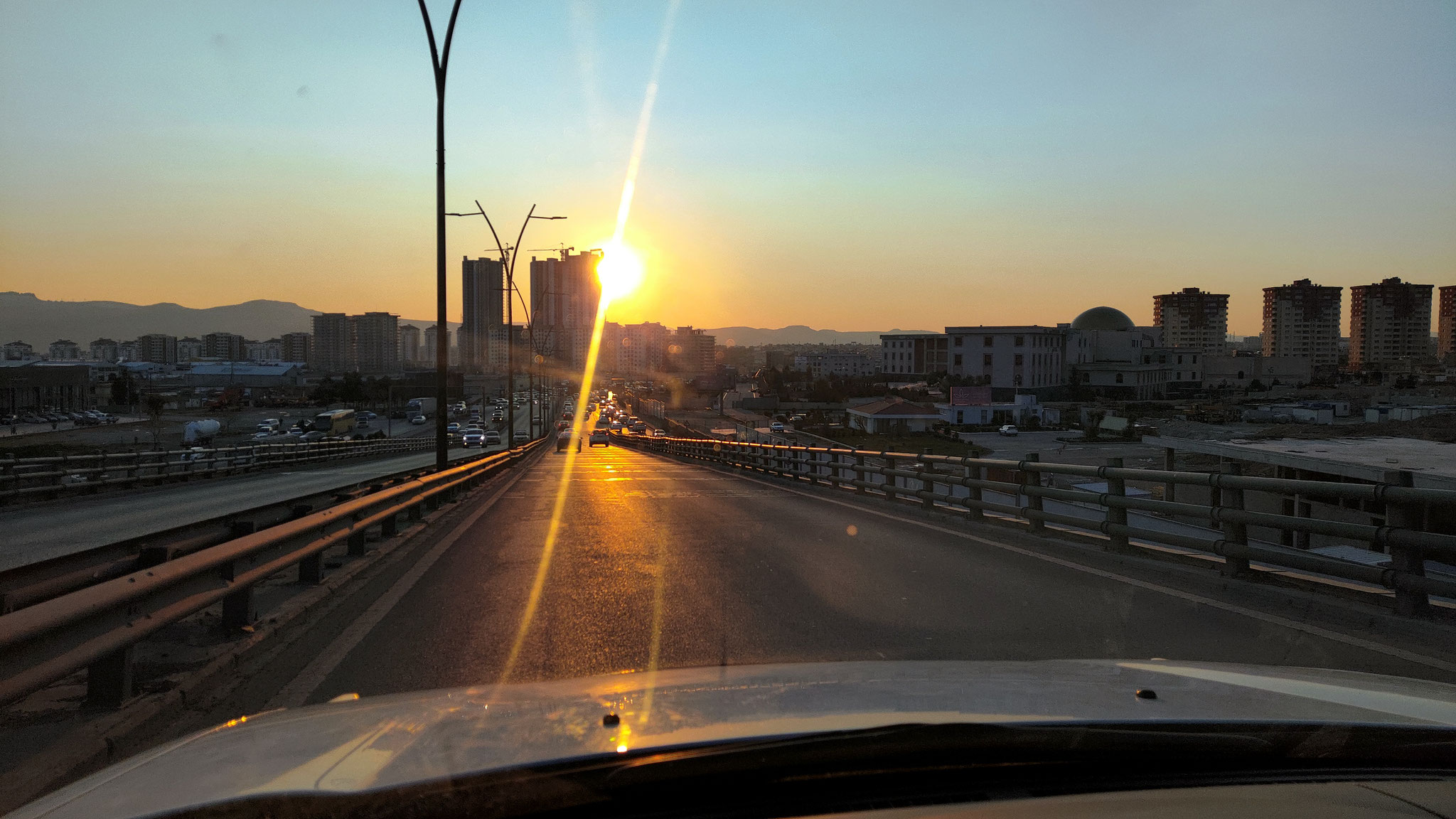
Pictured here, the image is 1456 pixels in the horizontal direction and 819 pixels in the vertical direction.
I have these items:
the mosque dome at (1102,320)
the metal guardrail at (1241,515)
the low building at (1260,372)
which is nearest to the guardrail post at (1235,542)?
the metal guardrail at (1241,515)

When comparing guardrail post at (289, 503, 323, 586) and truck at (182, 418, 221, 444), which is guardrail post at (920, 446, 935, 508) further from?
truck at (182, 418, 221, 444)

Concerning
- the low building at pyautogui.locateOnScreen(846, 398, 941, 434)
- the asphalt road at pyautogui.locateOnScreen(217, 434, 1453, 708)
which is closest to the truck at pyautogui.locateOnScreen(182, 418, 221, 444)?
the asphalt road at pyautogui.locateOnScreen(217, 434, 1453, 708)

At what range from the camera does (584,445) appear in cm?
7506

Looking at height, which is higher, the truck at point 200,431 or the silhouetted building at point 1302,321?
the silhouetted building at point 1302,321

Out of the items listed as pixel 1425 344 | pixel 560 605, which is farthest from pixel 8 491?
pixel 1425 344

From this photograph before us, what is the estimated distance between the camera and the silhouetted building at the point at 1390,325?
1219 inches

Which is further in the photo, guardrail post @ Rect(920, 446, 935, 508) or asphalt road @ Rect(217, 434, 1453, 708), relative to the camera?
guardrail post @ Rect(920, 446, 935, 508)

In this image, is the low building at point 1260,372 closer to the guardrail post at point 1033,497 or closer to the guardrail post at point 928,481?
the guardrail post at point 928,481

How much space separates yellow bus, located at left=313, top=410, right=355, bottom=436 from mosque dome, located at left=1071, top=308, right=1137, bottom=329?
96.7 meters

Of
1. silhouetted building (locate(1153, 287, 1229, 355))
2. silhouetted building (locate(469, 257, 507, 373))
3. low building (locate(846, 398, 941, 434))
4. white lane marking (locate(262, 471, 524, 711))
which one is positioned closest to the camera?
white lane marking (locate(262, 471, 524, 711))

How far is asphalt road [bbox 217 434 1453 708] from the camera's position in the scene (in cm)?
611

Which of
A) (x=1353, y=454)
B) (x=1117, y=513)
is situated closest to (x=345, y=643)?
Result: (x=1117, y=513)

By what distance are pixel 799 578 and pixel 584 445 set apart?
219ft

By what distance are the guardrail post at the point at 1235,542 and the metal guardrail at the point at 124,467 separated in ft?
79.3
